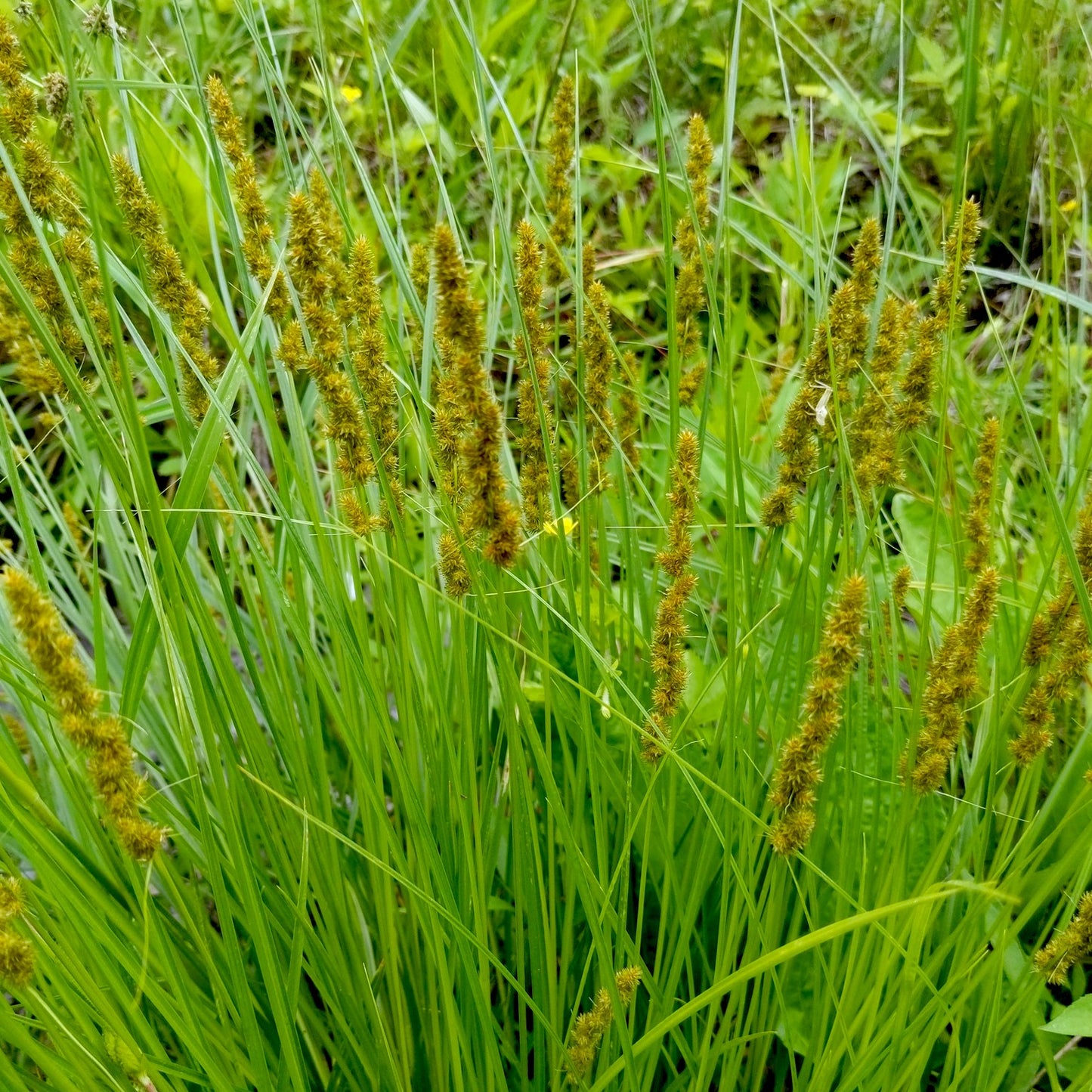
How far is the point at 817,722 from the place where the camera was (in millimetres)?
771

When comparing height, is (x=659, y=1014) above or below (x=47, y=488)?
below

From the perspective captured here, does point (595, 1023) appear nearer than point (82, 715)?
No

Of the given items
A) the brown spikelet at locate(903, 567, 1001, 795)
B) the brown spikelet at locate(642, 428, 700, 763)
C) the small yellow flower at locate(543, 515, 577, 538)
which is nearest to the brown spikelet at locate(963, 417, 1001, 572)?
the brown spikelet at locate(903, 567, 1001, 795)

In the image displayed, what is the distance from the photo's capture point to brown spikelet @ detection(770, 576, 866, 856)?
737 millimetres

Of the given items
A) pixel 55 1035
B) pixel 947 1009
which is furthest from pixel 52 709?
pixel 947 1009

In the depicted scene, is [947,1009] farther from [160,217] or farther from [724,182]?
[160,217]

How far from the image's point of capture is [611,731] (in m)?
1.51

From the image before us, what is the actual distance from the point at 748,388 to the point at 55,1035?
1710 mm

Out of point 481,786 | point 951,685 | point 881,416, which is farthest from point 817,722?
point 481,786

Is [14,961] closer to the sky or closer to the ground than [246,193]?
closer to the ground

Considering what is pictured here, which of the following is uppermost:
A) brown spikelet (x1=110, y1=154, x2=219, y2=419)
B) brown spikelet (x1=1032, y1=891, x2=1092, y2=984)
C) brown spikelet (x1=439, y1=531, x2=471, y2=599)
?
brown spikelet (x1=110, y1=154, x2=219, y2=419)

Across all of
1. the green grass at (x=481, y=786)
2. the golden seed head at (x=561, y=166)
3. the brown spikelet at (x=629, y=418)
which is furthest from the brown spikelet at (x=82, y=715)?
the brown spikelet at (x=629, y=418)

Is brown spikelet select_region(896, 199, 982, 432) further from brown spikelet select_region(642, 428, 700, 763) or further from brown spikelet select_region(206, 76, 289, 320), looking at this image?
brown spikelet select_region(206, 76, 289, 320)

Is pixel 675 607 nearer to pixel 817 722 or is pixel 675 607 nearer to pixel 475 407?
pixel 817 722
